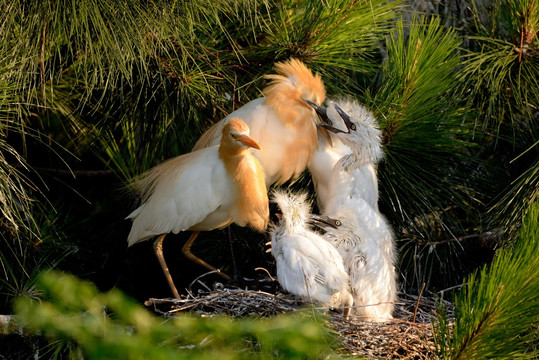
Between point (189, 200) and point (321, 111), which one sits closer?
point (189, 200)

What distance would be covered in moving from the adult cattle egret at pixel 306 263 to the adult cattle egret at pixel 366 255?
2.2 inches

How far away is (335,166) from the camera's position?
2592 mm

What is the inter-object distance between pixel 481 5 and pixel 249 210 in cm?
124

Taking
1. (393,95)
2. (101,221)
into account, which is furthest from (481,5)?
(101,221)

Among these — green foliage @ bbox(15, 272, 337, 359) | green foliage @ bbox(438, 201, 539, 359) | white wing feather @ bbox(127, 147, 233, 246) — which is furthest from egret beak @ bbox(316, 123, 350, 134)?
green foliage @ bbox(15, 272, 337, 359)

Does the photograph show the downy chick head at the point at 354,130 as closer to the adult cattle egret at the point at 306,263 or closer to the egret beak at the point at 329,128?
the egret beak at the point at 329,128

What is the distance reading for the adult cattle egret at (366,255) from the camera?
227cm

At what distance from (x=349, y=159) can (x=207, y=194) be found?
19.1 inches

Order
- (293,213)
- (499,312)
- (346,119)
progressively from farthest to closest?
(346,119) < (293,213) < (499,312)

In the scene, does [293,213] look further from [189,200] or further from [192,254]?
[192,254]

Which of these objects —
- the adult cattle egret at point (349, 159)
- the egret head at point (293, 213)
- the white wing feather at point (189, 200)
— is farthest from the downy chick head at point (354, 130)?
the white wing feather at point (189, 200)

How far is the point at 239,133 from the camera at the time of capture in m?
2.36

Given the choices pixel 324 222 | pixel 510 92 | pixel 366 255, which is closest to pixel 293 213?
pixel 324 222

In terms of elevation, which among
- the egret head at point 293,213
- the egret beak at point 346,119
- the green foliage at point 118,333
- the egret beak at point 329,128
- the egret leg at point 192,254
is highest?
the green foliage at point 118,333
